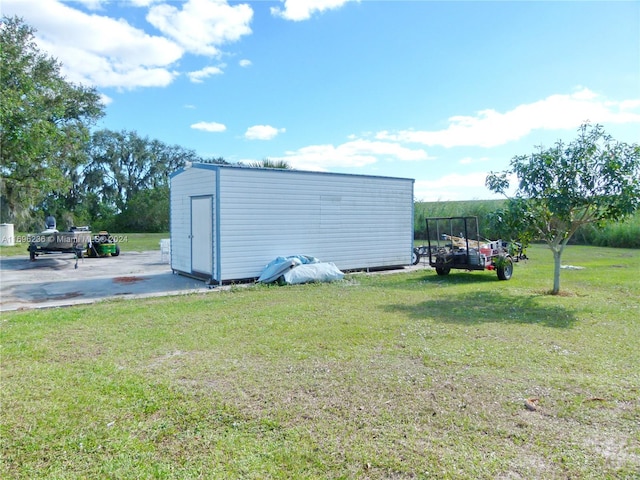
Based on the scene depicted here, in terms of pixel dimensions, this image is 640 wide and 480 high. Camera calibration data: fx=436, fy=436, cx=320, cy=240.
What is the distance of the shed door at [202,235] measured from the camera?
10102 mm

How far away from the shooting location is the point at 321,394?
11.7ft

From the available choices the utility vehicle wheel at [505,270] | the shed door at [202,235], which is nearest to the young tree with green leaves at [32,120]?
the shed door at [202,235]

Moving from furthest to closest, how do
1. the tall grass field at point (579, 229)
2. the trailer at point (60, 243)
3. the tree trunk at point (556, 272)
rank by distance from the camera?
the tall grass field at point (579, 229), the trailer at point (60, 243), the tree trunk at point (556, 272)

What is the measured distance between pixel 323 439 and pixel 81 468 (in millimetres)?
1441

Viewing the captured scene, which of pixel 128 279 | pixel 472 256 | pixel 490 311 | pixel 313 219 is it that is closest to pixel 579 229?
pixel 472 256

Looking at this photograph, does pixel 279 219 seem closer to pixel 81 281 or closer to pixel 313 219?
pixel 313 219

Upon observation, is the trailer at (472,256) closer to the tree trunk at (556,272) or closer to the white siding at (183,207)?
the tree trunk at (556,272)

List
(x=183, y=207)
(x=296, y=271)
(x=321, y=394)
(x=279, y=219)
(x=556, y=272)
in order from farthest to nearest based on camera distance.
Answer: (x=183, y=207) < (x=279, y=219) < (x=296, y=271) < (x=556, y=272) < (x=321, y=394)

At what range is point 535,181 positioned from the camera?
26.6ft

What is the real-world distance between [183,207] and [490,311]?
8.03 metres

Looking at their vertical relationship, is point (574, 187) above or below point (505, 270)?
above

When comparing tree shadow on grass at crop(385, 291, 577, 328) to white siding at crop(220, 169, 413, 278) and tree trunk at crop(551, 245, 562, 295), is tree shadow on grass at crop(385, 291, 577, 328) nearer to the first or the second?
tree trunk at crop(551, 245, 562, 295)

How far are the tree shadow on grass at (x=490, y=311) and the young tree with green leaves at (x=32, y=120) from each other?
9.19m

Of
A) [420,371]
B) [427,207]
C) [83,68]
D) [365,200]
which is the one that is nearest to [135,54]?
[83,68]
